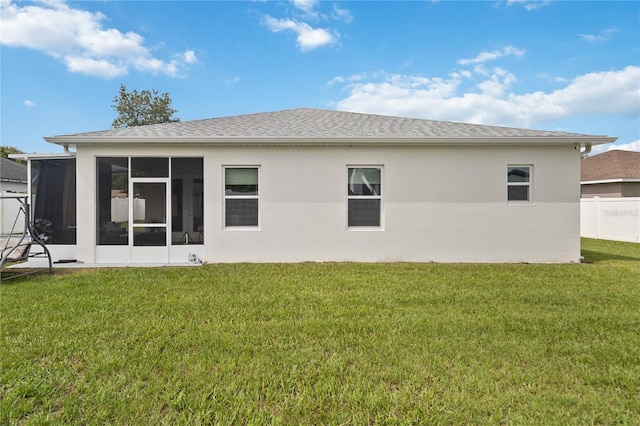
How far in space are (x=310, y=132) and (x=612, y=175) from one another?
20.2 meters

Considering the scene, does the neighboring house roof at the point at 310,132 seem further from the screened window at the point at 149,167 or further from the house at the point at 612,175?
the house at the point at 612,175

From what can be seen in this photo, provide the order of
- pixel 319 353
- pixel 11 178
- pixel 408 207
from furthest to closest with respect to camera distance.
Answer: pixel 11 178
pixel 408 207
pixel 319 353

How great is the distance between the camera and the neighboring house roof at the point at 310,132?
830 centimetres

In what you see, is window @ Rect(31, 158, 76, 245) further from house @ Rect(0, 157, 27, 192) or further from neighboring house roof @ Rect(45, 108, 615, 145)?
house @ Rect(0, 157, 27, 192)

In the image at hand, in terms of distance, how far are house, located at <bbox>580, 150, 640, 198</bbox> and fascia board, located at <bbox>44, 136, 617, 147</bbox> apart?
13847mm

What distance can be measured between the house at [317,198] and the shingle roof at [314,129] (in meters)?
0.14

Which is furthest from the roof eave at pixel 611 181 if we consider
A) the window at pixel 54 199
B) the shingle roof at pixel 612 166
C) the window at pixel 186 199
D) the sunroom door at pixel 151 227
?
the window at pixel 54 199

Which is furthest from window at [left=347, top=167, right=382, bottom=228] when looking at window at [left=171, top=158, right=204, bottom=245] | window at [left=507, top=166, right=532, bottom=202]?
window at [left=171, top=158, right=204, bottom=245]

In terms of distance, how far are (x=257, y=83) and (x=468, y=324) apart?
14.3 meters

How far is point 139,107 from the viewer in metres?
31.9

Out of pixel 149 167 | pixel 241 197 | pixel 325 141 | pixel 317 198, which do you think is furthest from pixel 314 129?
pixel 149 167

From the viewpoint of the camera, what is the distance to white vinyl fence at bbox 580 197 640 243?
13305 millimetres

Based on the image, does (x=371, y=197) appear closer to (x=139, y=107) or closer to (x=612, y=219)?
(x=612, y=219)

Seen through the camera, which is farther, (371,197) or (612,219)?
(612,219)
